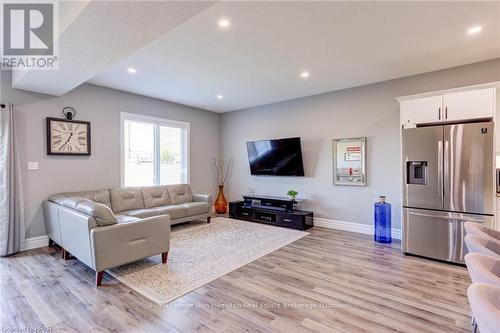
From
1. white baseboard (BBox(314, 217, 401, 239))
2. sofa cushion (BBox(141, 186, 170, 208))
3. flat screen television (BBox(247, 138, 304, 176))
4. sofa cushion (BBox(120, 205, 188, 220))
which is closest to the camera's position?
sofa cushion (BBox(120, 205, 188, 220))

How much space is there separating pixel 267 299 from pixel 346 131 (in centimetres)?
364

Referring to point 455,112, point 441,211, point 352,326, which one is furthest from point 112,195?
point 455,112

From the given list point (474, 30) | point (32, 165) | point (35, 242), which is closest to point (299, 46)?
point (474, 30)

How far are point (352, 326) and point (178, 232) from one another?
3.45 metres

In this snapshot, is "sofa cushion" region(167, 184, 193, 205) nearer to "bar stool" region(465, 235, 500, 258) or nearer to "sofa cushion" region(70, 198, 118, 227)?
"sofa cushion" region(70, 198, 118, 227)

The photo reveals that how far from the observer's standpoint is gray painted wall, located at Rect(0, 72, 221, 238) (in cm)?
378

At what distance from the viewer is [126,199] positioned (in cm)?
457

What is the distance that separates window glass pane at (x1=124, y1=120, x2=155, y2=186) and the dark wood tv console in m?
2.10

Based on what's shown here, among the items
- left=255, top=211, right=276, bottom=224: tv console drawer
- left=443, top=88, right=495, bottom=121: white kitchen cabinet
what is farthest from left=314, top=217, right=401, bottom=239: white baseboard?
left=443, top=88, right=495, bottom=121: white kitchen cabinet

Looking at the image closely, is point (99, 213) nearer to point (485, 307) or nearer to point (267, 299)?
point (267, 299)

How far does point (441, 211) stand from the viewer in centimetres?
325

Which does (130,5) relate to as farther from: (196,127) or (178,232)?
(196,127)

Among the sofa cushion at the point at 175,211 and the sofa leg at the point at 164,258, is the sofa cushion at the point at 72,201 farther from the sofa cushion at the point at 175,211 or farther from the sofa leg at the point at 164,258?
the sofa cushion at the point at 175,211

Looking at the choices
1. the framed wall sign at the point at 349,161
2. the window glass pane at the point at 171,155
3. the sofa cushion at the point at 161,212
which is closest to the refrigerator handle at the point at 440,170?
the framed wall sign at the point at 349,161
